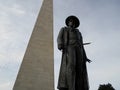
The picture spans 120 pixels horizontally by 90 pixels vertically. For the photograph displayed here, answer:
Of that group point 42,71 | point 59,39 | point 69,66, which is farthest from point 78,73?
point 42,71

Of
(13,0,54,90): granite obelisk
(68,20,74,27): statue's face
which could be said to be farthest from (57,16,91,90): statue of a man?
(13,0,54,90): granite obelisk

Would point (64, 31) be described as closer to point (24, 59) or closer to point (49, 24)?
point (24, 59)

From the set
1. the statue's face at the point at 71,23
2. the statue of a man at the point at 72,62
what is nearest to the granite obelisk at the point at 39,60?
the statue's face at the point at 71,23

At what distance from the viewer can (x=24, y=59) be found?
2012 centimetres

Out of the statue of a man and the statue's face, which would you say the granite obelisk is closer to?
the statue's face

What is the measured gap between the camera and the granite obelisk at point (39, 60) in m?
19.3

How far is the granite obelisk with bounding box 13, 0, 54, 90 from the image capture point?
758 inches

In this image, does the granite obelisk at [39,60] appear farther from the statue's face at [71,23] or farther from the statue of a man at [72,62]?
the statue of a man at [72,62]

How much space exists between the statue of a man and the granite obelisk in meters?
13.0

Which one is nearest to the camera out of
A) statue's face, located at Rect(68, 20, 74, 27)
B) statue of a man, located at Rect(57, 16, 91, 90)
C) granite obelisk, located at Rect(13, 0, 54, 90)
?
statue of a man, located at Rect(57, 16, 91, 90)

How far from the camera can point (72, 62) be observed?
235 inches

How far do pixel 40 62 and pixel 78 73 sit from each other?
1424cm

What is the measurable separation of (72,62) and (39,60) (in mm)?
14320

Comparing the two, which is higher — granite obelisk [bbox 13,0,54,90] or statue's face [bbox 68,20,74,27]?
granite obelisk [bbox 13,0,54,90]
